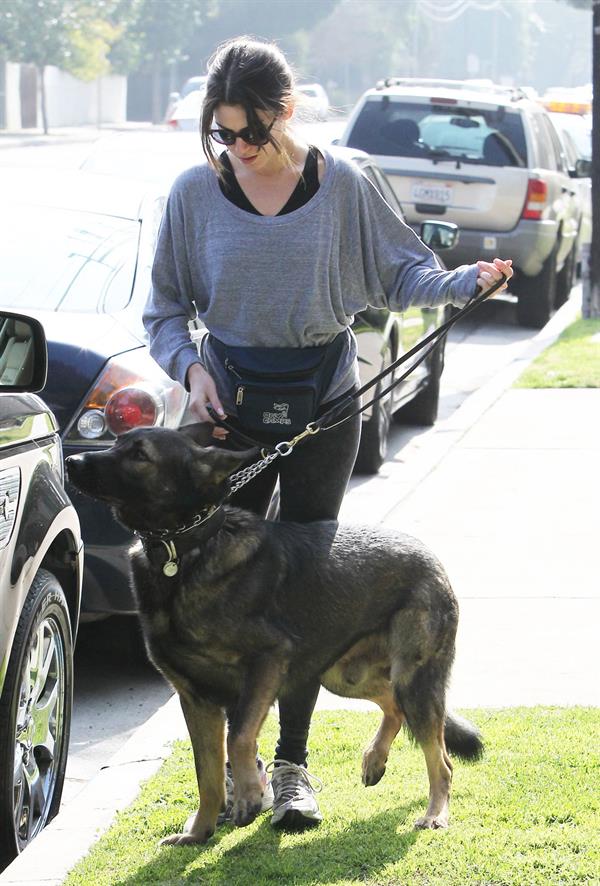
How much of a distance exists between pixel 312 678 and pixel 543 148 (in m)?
12.5

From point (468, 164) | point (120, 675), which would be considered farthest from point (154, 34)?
point (120, 675)

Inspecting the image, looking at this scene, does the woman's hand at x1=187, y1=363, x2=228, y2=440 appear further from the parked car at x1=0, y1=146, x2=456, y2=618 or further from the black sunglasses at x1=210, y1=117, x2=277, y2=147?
the parked car at x1=0, y1=146, x2=456, y2=618

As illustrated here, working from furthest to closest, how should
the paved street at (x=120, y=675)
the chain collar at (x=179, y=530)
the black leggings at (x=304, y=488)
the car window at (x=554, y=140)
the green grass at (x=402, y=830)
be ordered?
the car window at (x=554, y=140) → the paved street at (x=120, y=675) → the black leggings at (x=304, y=488) → the chain collar at (x=179, y=530) → the green grass at (x=402, y=830)

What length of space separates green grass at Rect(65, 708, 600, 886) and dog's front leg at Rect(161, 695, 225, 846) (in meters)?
0.05

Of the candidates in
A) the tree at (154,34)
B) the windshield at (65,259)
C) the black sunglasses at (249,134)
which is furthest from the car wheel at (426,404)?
the tree at (154,34)

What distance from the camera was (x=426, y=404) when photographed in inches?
405

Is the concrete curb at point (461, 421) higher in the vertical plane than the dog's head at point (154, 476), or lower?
lower

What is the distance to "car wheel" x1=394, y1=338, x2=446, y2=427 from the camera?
1009 centimetres

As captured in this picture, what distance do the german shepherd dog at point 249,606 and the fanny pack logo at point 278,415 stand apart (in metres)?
0.17

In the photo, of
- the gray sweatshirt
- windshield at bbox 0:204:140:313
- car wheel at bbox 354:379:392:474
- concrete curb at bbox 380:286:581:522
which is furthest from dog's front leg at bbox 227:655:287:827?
car wheel at bbox 354:379:392:474

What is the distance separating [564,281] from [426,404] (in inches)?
316

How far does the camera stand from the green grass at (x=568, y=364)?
11523 mm

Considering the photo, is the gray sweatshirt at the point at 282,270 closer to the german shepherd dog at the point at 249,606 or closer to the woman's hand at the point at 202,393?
the woman's hand at the point at 202,393

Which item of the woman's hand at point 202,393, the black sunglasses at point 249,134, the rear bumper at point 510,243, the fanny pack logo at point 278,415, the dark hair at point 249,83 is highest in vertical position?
the dark hair at point 249,83
